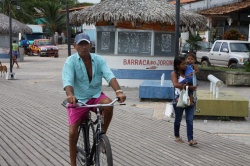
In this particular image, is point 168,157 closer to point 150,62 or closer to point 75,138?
point 75,138

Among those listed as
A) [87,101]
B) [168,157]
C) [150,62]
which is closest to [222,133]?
[168,157]

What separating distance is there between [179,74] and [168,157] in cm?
157

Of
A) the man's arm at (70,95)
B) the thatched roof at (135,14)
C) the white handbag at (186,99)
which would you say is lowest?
the white handbag at (186,99)

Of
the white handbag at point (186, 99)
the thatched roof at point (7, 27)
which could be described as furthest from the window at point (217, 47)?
the thatched roof at point (7, 27)

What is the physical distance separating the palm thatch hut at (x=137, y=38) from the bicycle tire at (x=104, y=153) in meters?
11.3

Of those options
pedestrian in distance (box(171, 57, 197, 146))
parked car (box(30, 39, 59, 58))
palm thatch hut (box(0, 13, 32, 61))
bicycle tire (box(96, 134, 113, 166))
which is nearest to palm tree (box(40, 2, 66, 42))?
parked car (box(30, 39, 59, 58))

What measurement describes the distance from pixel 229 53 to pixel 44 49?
74.4 ft

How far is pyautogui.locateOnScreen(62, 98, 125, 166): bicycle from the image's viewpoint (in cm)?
475

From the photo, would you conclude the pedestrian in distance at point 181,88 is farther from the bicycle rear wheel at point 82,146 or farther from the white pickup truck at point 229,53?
the white pickup truck at point 229,53

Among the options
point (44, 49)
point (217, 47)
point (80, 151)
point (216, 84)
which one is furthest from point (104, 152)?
point (44, 49)

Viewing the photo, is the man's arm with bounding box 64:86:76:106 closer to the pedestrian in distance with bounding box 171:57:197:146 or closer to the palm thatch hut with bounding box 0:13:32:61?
the pedestrian in distance with bounding box 171:57:197:146

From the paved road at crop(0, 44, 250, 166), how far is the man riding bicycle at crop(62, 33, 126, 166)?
→ 4.22 feet

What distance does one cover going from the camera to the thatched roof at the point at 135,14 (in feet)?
51.4

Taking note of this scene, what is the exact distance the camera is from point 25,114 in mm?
10570
